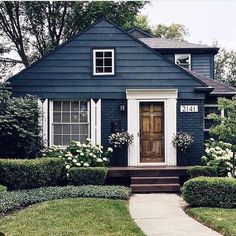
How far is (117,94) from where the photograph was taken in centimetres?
1409

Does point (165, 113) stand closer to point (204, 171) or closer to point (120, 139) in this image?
point (120, 139)

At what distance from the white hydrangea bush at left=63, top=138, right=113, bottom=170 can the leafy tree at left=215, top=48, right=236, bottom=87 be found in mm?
26090

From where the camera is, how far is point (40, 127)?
13867mm

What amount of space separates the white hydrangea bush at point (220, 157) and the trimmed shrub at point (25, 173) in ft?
14.7

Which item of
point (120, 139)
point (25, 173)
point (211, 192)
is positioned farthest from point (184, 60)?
point (211, 192)

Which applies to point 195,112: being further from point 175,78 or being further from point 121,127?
point 121,127

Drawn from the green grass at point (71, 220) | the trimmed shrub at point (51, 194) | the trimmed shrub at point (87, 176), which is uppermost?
the trimmed shrub at point (87, 176)

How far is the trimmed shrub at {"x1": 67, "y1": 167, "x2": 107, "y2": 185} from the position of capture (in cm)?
1196

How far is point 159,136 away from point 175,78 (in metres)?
1.89

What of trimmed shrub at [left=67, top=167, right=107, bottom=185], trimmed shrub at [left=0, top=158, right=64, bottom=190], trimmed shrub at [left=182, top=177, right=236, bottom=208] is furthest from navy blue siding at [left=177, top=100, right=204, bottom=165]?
trimmed shrub at [left=182, top=177, right=236, bottom=208]

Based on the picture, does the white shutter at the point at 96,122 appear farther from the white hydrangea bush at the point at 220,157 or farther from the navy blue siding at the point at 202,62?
the navy blue siding at the point at 202,62

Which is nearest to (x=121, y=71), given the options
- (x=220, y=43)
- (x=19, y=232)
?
(x=19, y=232)

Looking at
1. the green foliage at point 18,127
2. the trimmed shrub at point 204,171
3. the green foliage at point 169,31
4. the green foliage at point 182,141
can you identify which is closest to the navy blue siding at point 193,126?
the green foliage at point 182,141

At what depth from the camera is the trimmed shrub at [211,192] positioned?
9219 mm
